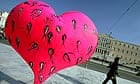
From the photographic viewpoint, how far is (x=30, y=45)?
6445mm

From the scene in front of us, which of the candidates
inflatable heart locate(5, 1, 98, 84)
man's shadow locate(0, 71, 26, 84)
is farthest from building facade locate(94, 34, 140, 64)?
inflatable heart locate(5, 1, 98, 84)

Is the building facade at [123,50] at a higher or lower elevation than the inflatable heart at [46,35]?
lower

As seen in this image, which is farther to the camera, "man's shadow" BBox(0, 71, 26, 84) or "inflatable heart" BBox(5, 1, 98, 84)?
"man's shadow" BBox(0, 71, 26, 84)

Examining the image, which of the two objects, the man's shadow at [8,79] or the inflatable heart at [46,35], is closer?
the inflatable heart at [46,35]

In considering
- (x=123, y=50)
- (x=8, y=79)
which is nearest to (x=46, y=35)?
(x=8, y=79)

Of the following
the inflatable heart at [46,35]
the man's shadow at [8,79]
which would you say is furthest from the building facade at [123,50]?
the inflatable heart at [46,35]

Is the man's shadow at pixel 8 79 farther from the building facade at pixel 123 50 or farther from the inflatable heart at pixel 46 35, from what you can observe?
the building facade at pixel 123 50

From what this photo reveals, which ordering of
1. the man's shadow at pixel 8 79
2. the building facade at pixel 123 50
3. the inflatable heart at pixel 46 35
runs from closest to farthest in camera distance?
the inflatable heart at pixel 46 35 < the man's shadow at pixel 8 79 < the building facade at pixel 123 50

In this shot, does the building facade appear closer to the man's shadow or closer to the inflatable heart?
the man's shadow

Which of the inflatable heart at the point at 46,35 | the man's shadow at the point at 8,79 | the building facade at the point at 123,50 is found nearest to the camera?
the inflatable heart at the point at 46,35

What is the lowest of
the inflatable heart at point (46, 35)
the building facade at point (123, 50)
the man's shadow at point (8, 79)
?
the building facade at point (123, 50)

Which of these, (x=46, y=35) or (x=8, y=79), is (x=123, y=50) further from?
(x=46, y=35)

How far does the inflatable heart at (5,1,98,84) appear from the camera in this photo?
6383 millimetres

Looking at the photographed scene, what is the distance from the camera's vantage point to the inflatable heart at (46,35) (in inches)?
251
